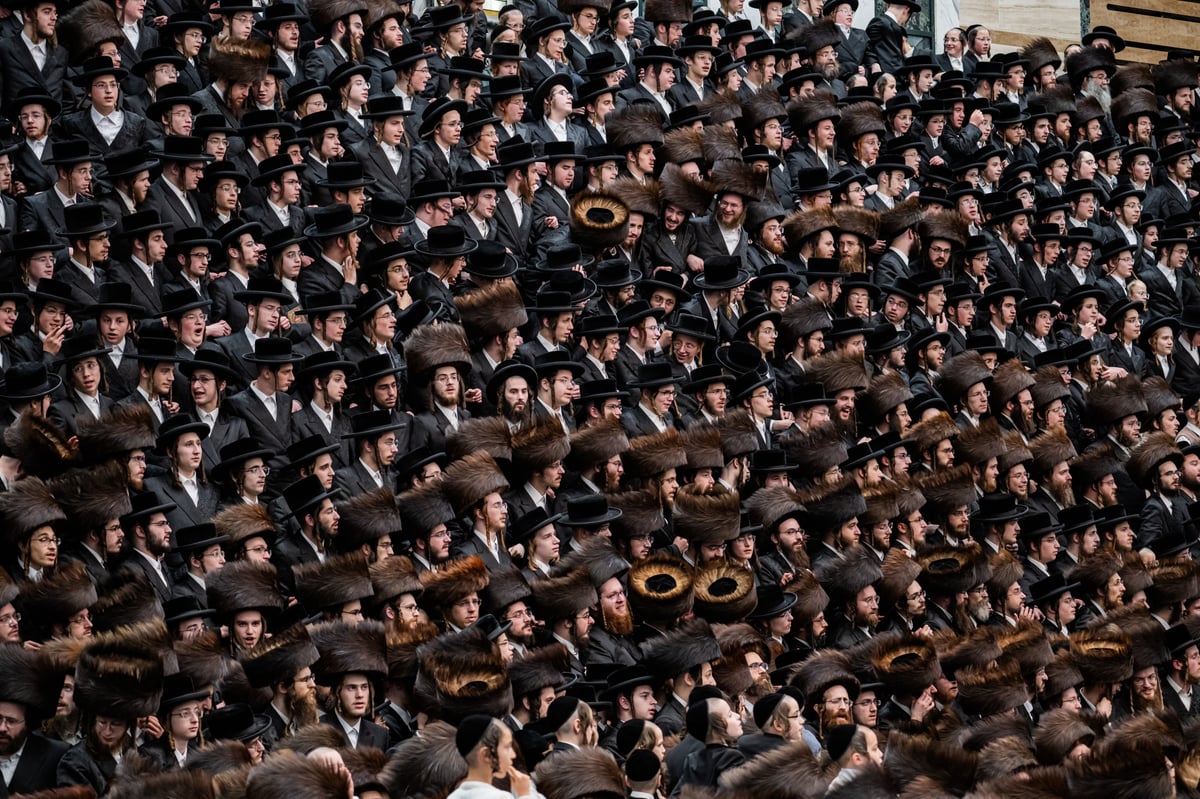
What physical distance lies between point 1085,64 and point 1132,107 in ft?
2.57

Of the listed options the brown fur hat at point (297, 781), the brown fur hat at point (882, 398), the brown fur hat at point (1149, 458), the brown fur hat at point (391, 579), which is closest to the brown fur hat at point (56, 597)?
the brown fur hat at point (391, 579)

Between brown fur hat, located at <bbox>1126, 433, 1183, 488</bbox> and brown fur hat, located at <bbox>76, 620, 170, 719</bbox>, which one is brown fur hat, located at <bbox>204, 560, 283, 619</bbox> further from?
brown fur hat, located at <bbox>1126, 433, 1183, 488</bbox>

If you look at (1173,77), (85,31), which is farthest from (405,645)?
(1173,77)

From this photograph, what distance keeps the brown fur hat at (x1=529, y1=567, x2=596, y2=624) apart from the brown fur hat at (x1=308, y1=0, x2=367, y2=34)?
20.0 feet

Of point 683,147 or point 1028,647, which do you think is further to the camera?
point 683,147

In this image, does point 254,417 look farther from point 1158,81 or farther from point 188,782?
point 1158,81

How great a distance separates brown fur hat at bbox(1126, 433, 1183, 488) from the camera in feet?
55.8

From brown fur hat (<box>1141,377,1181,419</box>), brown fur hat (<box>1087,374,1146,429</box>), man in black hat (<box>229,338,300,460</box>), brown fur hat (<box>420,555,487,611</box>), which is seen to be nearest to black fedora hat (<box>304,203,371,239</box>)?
man in black hat (<box>229,338,300,460</box>)

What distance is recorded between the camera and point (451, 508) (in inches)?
509

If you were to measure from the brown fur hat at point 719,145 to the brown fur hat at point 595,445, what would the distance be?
3.70m

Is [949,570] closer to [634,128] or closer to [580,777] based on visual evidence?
[634,128]

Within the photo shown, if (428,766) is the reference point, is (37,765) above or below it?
below

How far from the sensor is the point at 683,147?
664 inches

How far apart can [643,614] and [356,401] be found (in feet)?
8.20
